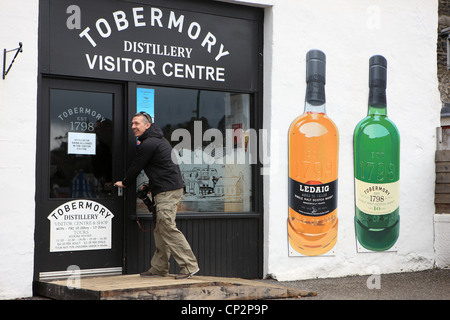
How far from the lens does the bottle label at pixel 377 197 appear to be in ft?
30.3

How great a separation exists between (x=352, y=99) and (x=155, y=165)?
337 cm

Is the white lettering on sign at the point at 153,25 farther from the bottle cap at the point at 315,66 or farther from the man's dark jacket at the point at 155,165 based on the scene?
the man's dark jacket at the point at 155,165

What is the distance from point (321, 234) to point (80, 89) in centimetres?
374

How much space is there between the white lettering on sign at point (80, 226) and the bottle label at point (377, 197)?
11.8 ft

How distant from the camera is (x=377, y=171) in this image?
9344 mm

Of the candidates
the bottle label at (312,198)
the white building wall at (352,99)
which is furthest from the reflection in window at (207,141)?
the bottle label at (312,198)

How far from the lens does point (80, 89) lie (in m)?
7.54

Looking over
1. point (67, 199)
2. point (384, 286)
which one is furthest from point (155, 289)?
point (384, 286)

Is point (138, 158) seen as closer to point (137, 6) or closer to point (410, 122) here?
point (137, 6)

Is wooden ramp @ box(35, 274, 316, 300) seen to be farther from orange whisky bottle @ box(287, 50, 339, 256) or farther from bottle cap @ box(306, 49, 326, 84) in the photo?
bottle cap @ box(306, 49, 326, 84)

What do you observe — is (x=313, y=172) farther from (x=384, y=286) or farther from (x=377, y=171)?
(x=384, y=286)

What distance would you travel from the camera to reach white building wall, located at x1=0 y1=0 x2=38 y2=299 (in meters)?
6.84

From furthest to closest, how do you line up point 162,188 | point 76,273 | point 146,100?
point 146,100 → point 76,273 → point 162,188
